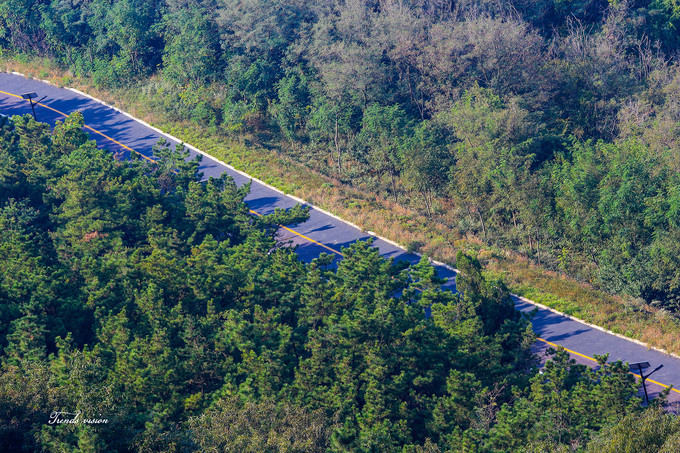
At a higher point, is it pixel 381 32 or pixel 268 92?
pixel 381 32

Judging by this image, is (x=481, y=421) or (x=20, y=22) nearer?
(x=481, y=421)

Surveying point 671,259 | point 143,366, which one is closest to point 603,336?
point 671,259

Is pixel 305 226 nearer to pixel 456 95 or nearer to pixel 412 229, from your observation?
pixel 412 229

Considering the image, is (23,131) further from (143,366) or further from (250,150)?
(143,366)

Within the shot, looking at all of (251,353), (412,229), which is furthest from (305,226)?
(251,353)

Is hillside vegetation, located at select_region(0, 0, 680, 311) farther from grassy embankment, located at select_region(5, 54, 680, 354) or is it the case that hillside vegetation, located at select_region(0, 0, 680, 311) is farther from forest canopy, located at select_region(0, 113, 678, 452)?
forest canopy, located at select_region(0, 113, 678, 452)

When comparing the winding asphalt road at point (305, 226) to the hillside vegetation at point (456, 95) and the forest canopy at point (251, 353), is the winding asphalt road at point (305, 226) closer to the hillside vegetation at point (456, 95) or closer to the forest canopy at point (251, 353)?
the hillside vegetation at point (456, 95)
